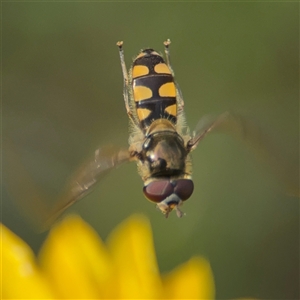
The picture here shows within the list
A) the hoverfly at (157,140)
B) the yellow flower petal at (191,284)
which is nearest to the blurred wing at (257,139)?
the hoverfly at (157,140)

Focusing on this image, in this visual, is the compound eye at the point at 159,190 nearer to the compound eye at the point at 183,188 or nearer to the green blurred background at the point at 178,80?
the compound eye at the point at 183,188

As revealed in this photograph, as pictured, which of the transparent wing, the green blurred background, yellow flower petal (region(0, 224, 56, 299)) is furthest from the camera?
the green blurred background

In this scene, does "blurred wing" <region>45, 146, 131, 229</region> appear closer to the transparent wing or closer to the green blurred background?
the transparent wing

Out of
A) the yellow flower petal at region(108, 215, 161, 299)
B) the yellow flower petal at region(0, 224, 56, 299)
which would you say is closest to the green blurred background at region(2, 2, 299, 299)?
the yellow flower petal at region(108, 215, 161, 299)

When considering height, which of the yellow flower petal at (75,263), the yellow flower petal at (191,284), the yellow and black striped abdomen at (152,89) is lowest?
the yellow flower petal at (191,284)

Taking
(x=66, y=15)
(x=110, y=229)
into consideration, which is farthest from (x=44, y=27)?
(x=110, y=229)

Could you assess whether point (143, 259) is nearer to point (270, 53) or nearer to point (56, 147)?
point (56, 147)
